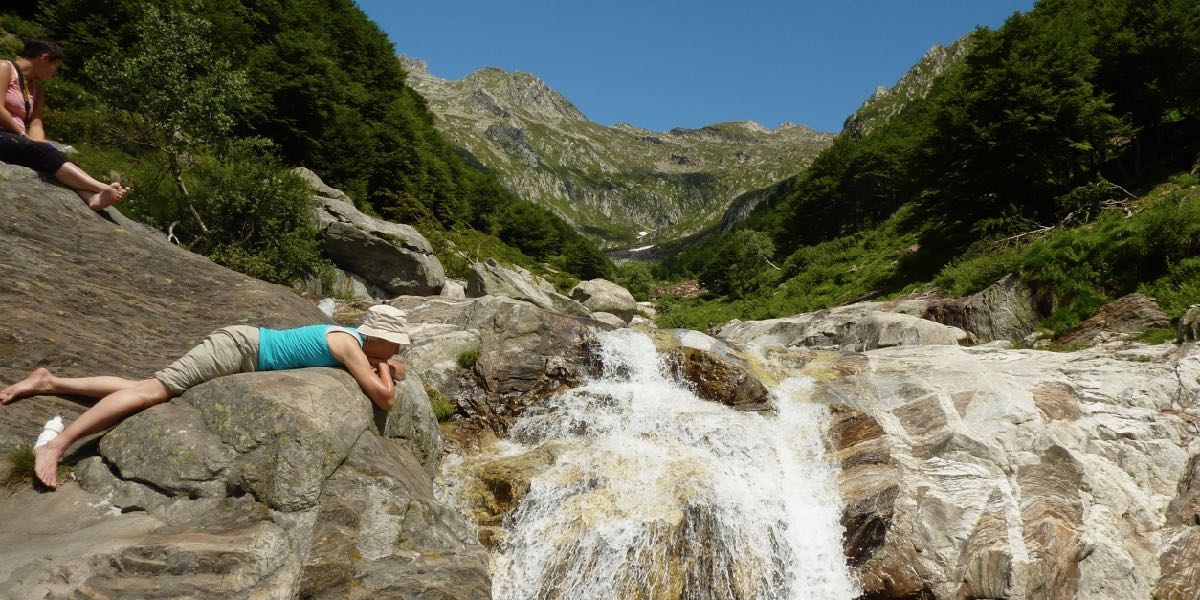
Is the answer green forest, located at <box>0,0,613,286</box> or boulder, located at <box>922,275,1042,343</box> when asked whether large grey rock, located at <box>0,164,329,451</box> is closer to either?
Answer: green forest, located at <box>0,0,613,286</box>

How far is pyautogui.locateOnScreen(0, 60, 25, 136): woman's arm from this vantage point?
8102mm

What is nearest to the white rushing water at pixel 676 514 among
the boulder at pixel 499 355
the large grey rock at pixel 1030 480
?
the large grey rock at pixel 1030 480

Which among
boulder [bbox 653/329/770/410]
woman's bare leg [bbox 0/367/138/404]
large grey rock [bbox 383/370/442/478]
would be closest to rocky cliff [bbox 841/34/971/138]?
boulder [bbox 653/329/770/410]

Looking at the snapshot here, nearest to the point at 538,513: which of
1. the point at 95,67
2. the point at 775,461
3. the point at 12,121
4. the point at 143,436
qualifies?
the point at 775,461

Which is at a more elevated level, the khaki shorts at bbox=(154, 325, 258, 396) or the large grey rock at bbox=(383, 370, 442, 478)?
the khaki shorts at bbox=(154, 325, 258, 396)

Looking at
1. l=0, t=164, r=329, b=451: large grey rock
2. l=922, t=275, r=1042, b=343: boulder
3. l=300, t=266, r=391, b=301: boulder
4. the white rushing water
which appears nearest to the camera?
l=0, t=164, r=329, b=451: large grey rock

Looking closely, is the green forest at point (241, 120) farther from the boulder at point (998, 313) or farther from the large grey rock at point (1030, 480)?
the boulder at point (998, 313)

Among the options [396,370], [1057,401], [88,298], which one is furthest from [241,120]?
[1057,401]

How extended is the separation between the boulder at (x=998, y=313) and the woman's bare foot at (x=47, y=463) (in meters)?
22.0

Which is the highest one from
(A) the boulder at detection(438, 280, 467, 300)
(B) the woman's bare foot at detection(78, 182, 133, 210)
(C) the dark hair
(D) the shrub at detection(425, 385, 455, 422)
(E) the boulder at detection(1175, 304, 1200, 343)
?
(E) the boulder at detection(1175, 304, 1200, 343)

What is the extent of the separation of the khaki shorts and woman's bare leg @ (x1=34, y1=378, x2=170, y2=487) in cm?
15

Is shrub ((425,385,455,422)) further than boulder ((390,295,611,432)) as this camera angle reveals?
No

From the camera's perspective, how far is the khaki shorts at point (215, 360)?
625cm

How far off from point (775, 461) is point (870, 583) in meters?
3.05
